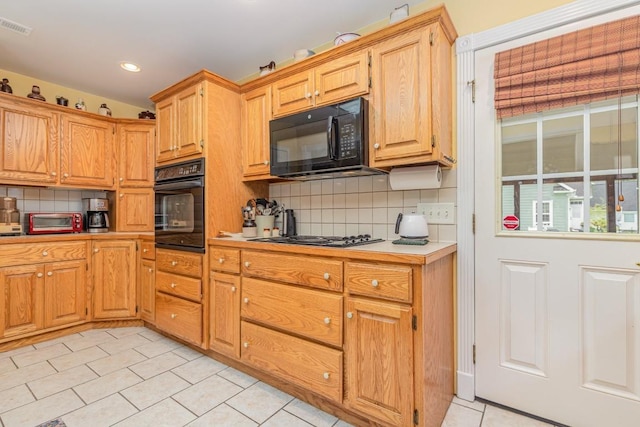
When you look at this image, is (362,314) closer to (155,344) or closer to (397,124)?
(397,124)

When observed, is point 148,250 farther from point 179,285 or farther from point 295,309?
point 295,309

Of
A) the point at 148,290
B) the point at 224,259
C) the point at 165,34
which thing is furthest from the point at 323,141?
the point at 148,290

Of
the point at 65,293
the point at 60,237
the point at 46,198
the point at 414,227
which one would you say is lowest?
the point at 65,293

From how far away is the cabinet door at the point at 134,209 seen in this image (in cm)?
328

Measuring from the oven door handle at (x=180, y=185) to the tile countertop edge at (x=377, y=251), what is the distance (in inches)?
22.3

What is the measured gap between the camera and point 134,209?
10.9ft

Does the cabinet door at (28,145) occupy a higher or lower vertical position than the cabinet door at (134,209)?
higher

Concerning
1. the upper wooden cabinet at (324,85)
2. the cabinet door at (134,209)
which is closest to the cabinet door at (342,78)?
the upper wooden cabinet at (324,85)

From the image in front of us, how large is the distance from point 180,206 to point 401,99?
1850mm

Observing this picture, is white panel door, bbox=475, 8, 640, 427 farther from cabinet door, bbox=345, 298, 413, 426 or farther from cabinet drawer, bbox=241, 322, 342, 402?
cabinet drawer, bbox=241, 322, 342, 402

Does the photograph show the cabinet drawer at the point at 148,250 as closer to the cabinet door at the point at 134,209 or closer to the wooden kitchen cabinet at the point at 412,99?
the cabinet door at the point at 134,209

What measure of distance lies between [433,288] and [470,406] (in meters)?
0.81

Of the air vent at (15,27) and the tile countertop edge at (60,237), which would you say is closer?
the air vent at (15,27)

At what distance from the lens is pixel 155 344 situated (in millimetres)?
2564
